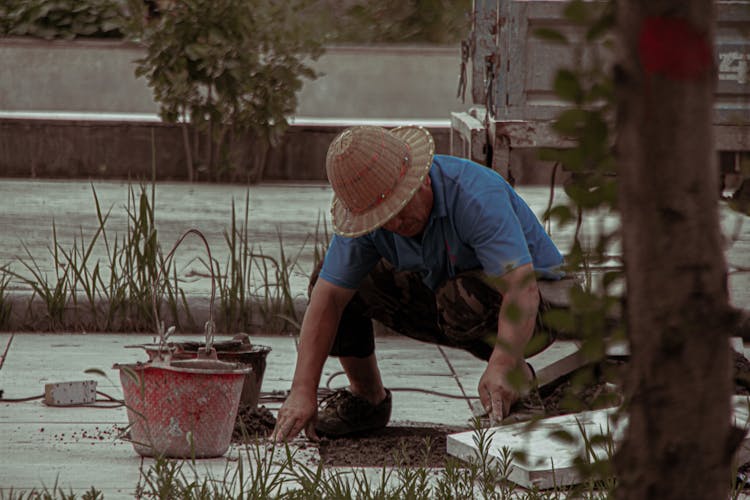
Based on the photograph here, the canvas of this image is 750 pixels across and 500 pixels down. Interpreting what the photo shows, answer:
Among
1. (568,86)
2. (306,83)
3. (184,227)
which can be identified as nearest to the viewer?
(568,86)

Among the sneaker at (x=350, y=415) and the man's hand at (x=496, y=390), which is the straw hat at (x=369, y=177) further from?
the sneaker at (x=350, y=415)

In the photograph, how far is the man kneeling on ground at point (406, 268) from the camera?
13.0 ft

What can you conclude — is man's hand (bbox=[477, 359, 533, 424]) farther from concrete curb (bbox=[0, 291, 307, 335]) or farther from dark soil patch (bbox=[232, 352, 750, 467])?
concrete curb (bbox=[0, 291, 307, 335])

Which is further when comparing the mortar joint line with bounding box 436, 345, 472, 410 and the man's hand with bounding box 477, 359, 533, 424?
the mortar joint line with bounding box 436, 345, 472, 410

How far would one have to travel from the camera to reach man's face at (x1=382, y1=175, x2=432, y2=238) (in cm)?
403

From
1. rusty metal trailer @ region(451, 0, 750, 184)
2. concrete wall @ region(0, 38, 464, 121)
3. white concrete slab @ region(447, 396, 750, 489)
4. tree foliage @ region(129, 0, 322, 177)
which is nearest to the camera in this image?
white concrete slab @ region(447, 396, 750, 489)

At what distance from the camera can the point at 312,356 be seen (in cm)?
416

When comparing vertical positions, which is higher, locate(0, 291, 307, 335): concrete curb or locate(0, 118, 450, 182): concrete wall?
locate(0, 118, 450, 182): concrete wall

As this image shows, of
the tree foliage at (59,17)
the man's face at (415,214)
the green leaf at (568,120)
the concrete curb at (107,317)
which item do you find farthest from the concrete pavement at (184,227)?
the green leaf at (568,120)

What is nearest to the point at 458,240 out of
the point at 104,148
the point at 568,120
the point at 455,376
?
the point at 455,376

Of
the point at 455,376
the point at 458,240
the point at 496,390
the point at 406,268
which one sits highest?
the point at 458,240

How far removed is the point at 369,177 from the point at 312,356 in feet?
2.09

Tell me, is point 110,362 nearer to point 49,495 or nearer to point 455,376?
point 455,376

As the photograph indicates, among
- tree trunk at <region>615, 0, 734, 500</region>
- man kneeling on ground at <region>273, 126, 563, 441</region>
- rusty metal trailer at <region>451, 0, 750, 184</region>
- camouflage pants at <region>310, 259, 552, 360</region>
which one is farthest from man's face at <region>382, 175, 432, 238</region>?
rusty metal trailer at <region>451, 0, 750, 184</region>
